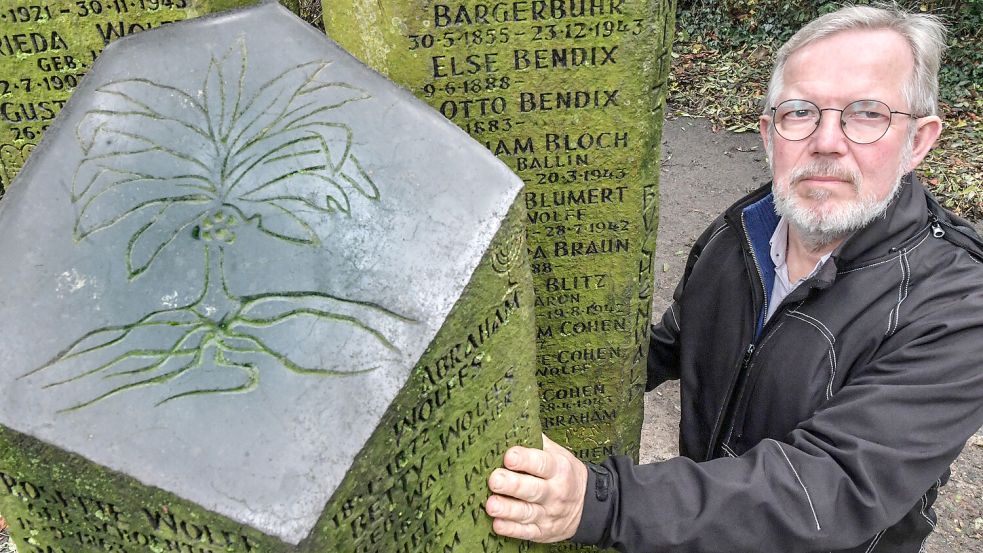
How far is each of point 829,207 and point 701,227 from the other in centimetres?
443

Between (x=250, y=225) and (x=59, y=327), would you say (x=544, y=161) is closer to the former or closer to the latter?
(x=250, y=225)

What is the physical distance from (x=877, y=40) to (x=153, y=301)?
6.32ft

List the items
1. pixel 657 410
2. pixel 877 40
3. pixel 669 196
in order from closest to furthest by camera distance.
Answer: pixel 877 40, pixel 657 410, pixel 669 196

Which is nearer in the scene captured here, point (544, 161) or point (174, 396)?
point (174, 396)

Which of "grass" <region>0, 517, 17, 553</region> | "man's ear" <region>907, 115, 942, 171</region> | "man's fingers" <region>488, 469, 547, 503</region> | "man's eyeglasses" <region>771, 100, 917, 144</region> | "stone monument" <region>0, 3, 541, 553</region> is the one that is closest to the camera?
"stone monument" <region>0, 3, 541, 553</region>

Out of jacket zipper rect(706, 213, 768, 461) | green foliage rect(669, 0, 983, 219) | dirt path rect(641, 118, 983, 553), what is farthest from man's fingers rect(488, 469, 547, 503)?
green foliage rect(669, 0, 983, 219)

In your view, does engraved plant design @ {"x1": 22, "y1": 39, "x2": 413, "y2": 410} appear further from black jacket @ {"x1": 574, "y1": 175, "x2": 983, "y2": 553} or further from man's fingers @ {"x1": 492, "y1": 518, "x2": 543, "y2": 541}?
black jacket @ {"x1": 574, "y1": 175, "x2": 983, "y2": 553}

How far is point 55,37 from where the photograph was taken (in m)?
1.88

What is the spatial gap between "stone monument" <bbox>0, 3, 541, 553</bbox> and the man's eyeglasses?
105 centimetres

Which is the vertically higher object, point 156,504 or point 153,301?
point 153,301

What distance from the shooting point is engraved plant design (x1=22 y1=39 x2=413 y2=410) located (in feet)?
4.11

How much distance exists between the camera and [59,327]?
127 cm

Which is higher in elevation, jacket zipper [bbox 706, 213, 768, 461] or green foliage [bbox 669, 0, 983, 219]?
jacket zipper [bbox 706, 213, 768, 461]

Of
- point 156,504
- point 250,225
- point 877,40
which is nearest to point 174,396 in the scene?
point 156,504
